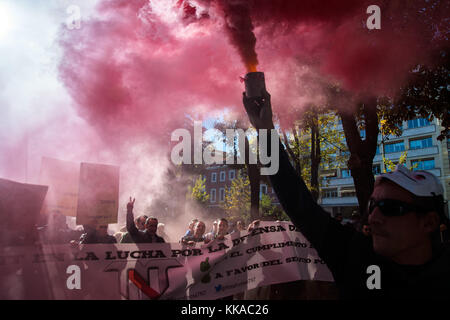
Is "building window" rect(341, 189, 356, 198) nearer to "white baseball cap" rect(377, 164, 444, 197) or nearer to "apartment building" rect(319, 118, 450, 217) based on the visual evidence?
"apartment building" rect(319, 118, 450, 217)

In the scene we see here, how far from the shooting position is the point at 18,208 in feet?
11.7

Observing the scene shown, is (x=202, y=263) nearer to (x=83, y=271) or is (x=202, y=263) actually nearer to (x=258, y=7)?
(x=83, y=271)

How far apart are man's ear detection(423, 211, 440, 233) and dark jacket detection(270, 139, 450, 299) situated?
13 cm

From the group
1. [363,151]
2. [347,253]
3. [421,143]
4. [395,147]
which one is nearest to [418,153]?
[421,143]

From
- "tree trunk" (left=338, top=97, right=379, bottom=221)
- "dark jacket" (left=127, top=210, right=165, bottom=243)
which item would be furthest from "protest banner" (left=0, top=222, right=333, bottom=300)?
"tree trunk" (left=338, top=97, right=379, bottom=221)

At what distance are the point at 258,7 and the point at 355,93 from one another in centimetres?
322

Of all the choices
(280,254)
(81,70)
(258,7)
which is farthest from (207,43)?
(280,254)

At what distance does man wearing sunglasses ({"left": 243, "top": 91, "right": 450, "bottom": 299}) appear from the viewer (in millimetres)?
1502

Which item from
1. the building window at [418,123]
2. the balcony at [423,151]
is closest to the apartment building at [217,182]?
the balcony at [423,151]

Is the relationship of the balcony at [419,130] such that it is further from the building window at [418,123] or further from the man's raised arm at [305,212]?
the man's raised arm at [305,212]

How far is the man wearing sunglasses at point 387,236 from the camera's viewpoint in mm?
1502

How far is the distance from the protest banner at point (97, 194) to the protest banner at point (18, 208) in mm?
772

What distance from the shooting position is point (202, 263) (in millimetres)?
4035

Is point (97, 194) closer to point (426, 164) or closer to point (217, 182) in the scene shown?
point (426, 164)
